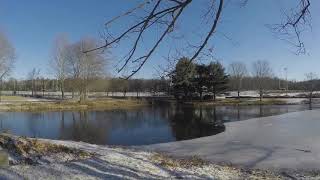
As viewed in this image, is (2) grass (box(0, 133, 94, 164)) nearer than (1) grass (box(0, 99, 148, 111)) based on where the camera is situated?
Yes

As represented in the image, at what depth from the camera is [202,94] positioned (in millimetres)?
69375

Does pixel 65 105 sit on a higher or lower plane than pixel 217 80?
lower

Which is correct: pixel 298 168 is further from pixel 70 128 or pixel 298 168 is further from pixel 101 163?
pixel 70 128

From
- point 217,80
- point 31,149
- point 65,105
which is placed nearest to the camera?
A: point 31,149

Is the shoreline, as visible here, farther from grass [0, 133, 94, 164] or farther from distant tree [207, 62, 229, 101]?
distant tree [207, 62, 229, 101]

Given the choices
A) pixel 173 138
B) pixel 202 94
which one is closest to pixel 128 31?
pixel 173 138

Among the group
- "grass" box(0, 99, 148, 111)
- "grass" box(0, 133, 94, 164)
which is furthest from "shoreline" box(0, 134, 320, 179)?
"grass" box(0, 99, 148, 111)

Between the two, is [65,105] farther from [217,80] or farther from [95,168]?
[95,168]

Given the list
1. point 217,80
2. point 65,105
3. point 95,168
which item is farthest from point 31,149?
point 217,80

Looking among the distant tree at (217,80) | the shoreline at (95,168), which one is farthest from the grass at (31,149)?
the distant tree at (217,80)

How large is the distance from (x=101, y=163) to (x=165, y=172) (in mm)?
1676

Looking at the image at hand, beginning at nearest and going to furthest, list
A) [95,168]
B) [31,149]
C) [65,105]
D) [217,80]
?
[95,168] < [31,149] < [65,105] < [217,80]

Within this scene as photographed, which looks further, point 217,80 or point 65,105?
point 217,80

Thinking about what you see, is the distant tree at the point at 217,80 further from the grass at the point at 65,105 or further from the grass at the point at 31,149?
the grass at the point at 31,149
